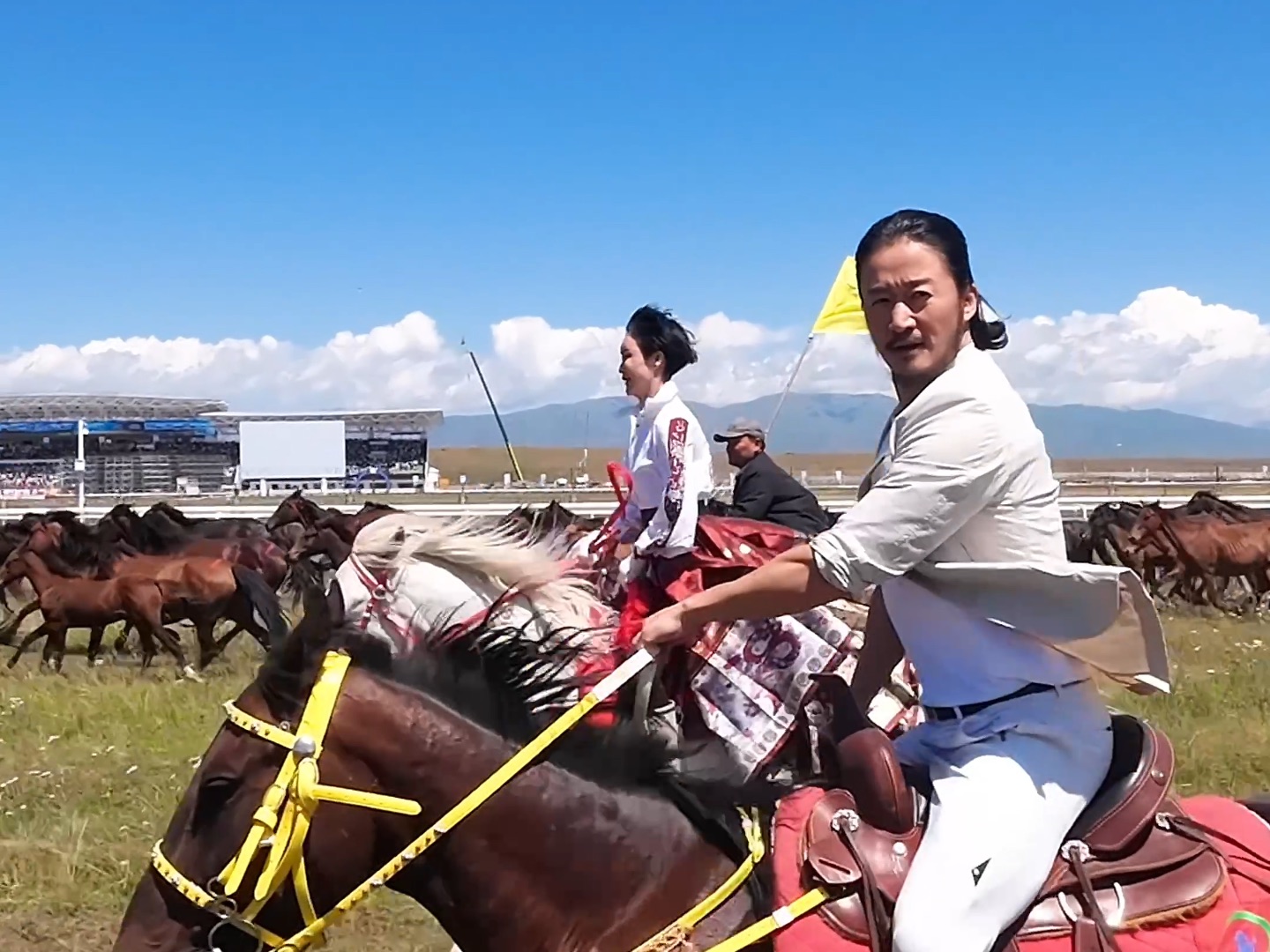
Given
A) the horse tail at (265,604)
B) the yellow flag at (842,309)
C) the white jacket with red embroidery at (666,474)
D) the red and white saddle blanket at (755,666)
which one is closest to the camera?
the horse tail at (265,604)

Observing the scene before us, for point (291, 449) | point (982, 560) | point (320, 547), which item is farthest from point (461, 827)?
point (291, 449)

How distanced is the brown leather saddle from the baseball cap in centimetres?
581

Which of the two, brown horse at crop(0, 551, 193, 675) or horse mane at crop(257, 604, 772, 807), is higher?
horse mane at crop(257, 604, 772, 807)

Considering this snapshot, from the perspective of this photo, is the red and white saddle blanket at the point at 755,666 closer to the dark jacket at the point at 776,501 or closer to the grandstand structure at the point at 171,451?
the dark jacket at the point at 776,501

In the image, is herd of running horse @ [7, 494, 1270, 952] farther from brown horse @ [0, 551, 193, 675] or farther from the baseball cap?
brown horse @ [0, 551, 193, 675]

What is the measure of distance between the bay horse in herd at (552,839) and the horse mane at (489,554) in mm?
511

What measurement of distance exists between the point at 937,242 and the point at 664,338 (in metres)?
3.68

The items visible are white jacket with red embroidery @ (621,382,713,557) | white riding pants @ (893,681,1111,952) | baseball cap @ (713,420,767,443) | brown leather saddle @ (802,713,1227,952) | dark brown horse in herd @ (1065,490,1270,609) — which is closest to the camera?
white riding pants @ (893,681,1111,952)

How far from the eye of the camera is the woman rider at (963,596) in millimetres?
2428

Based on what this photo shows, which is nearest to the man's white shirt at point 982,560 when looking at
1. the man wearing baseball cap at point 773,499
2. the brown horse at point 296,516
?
the man wearing baseball cap at point 773,499

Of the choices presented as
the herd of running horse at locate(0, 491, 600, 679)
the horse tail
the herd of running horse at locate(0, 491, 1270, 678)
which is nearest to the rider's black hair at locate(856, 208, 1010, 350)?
the horse tail

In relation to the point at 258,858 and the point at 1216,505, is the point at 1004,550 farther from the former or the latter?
the point at 1216,505

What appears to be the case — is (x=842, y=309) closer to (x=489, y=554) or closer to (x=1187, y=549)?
(x=489, y=554)

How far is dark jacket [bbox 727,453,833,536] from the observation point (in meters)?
7.60
